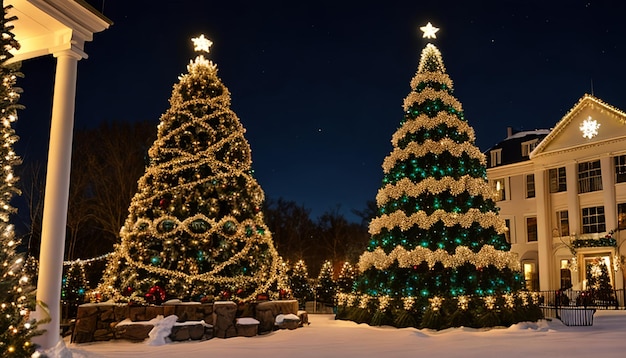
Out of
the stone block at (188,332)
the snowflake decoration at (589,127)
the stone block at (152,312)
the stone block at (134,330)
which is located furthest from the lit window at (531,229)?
the stone block at (134,330)

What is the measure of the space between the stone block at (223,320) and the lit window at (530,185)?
24.6m

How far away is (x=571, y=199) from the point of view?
29484mm

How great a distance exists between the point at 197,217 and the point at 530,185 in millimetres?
24547

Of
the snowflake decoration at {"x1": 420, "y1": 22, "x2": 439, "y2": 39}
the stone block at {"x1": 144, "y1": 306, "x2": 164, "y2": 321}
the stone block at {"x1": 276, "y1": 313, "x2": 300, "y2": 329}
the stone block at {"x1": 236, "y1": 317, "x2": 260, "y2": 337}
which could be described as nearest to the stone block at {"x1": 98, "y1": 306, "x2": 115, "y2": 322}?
the stone block at {"x1": 144, "y1": 306, "x2": 164, "y2": 321}

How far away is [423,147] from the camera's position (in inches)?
642

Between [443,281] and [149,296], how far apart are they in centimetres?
747

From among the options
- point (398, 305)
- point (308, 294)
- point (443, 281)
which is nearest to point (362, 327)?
point (398, 305)

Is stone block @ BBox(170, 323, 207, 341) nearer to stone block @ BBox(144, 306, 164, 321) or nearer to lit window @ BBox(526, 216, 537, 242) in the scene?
stone block @ BBox(144, 306, 164, 321)

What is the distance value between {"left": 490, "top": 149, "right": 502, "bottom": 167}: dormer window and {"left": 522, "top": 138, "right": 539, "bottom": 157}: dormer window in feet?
5.15

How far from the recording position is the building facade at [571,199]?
90.8 ft

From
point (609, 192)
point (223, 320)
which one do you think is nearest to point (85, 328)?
point (223, 320)

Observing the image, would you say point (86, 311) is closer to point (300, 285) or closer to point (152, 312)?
point (152, 312)

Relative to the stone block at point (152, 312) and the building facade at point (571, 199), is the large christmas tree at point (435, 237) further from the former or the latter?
the building facade at point (571, 199)

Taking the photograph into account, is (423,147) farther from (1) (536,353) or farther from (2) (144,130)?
(2) (144,130)
